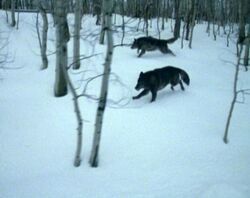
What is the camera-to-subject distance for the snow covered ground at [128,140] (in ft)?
23.2

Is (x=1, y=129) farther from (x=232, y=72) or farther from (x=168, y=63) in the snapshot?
(x=232, y=72)

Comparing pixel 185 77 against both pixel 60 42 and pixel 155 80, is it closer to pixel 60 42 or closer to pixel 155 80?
pixel 155 80

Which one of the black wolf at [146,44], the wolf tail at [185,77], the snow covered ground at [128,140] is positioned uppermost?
the black wolf at [146,44]

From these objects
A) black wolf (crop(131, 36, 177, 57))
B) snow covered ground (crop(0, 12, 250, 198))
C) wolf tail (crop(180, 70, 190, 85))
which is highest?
black wolf (crop(131, 36, 177, 57))

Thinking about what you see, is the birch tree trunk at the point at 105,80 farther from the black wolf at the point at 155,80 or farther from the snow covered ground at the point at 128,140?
the black wolf at the point at 155,80

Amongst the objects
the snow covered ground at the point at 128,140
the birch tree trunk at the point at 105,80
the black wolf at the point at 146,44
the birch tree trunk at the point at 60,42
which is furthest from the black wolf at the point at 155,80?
the birch tree trunk at the point at 105,80

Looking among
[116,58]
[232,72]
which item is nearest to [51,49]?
[116,58]

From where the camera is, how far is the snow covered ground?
278 inches

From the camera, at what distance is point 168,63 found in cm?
1483

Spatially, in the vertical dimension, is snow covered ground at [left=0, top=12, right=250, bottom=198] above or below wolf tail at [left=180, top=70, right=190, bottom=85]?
below

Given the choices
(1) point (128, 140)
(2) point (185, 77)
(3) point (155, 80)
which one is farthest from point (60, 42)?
(2) point (185, 77)

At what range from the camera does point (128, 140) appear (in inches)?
351

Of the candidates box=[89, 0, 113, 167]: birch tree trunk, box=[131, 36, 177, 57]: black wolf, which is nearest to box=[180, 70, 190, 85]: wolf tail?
box=[131, 36, 177, 57]: black wolf

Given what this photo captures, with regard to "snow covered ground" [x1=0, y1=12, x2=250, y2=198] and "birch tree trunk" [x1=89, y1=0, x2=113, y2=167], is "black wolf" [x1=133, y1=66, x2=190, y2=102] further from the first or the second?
"birch tree trunk" [x1=89, y1=0, x2=113, y2=167]
